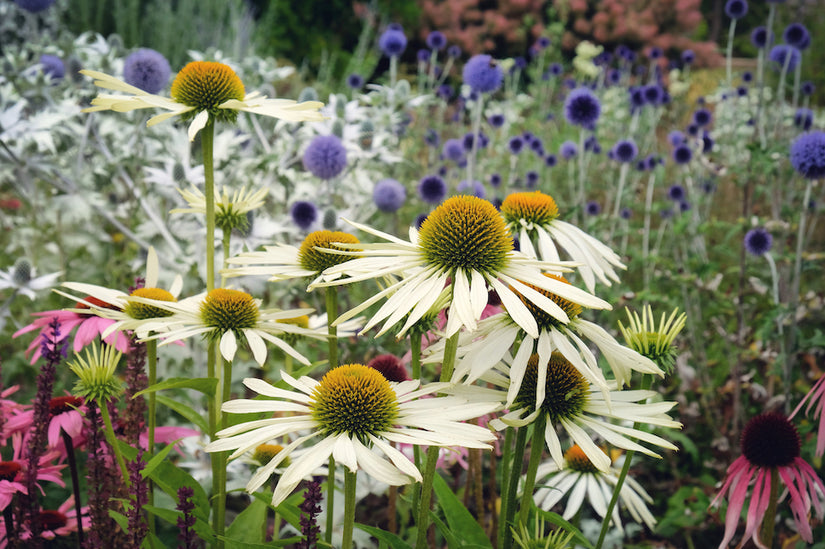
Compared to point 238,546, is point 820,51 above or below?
above

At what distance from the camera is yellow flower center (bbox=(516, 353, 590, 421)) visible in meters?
0.96

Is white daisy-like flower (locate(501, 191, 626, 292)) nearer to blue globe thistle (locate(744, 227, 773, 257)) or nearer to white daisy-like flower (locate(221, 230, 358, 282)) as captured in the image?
white daisy-like flower (locate(221, 230, 358, 282))

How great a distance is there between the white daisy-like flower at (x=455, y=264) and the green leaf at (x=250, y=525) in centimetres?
47

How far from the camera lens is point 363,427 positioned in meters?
0.84

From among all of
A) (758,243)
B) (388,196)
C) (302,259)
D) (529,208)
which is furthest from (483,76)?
(302,259)

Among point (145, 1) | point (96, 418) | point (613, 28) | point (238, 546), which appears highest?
point (613, 28)

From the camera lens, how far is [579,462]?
1.42 metres

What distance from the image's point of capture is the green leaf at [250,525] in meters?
1.11

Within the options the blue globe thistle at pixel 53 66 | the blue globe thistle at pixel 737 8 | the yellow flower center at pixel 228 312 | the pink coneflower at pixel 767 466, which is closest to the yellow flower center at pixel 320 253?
the yellow flower center at pixel 228 312

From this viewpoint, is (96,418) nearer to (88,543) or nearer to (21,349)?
(88,543)

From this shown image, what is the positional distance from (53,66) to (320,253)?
319cm

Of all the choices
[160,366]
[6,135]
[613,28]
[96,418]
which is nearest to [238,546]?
[96,418]

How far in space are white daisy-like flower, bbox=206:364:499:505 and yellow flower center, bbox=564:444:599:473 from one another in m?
0.63

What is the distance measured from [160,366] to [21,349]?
937mm
